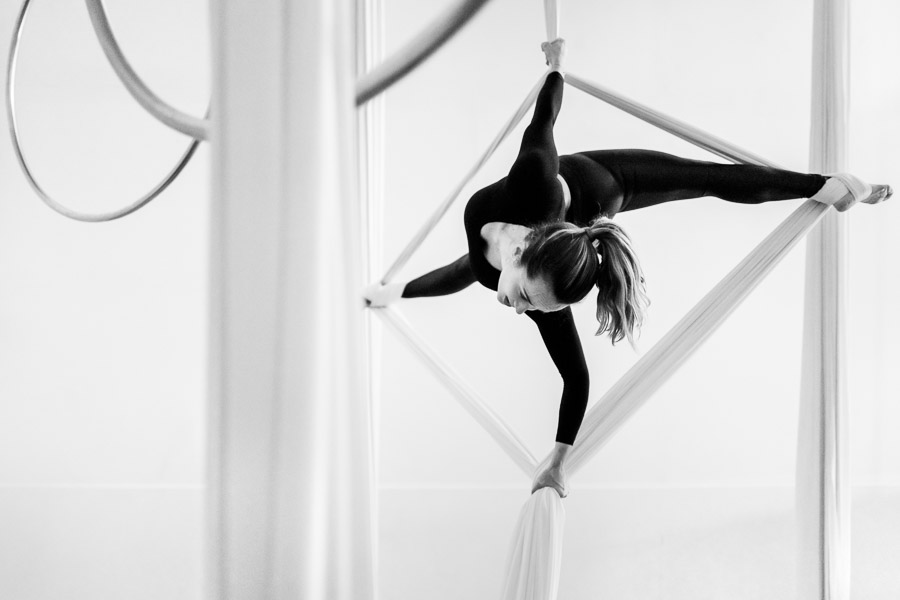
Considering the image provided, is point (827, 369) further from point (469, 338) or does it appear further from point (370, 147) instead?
point (469, 338)

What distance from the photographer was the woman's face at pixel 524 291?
1234 mm

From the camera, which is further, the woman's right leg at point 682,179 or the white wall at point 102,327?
the white wall at point 102,327

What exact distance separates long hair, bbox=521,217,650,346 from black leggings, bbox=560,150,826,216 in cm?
16

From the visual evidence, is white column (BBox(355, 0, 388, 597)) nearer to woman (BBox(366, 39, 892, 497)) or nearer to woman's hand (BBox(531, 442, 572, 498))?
woman (BBox(366, 39, 892, 497))

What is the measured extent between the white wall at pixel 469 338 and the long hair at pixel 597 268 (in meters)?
0.78

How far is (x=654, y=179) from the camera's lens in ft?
4.47

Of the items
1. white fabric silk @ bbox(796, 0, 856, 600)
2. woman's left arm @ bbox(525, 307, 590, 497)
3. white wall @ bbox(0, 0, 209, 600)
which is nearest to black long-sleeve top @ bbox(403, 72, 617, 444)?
woman's left arm @ bbox(525, 307, 590, 497)

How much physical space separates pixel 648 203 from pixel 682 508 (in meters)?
1.07

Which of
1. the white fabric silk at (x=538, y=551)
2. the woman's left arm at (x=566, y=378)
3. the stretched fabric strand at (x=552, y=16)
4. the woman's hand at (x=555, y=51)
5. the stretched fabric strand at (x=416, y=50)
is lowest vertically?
the white fabric silk at (x=538, y=551)

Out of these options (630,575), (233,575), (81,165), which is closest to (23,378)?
(81,165)

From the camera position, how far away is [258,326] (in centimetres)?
48

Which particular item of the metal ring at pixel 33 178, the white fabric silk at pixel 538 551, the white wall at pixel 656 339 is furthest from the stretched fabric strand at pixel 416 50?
the white fabric silk at pixel 538 551

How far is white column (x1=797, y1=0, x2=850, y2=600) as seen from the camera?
3.76ft

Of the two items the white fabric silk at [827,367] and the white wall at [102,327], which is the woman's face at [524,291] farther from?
the white wall at [102,327]
